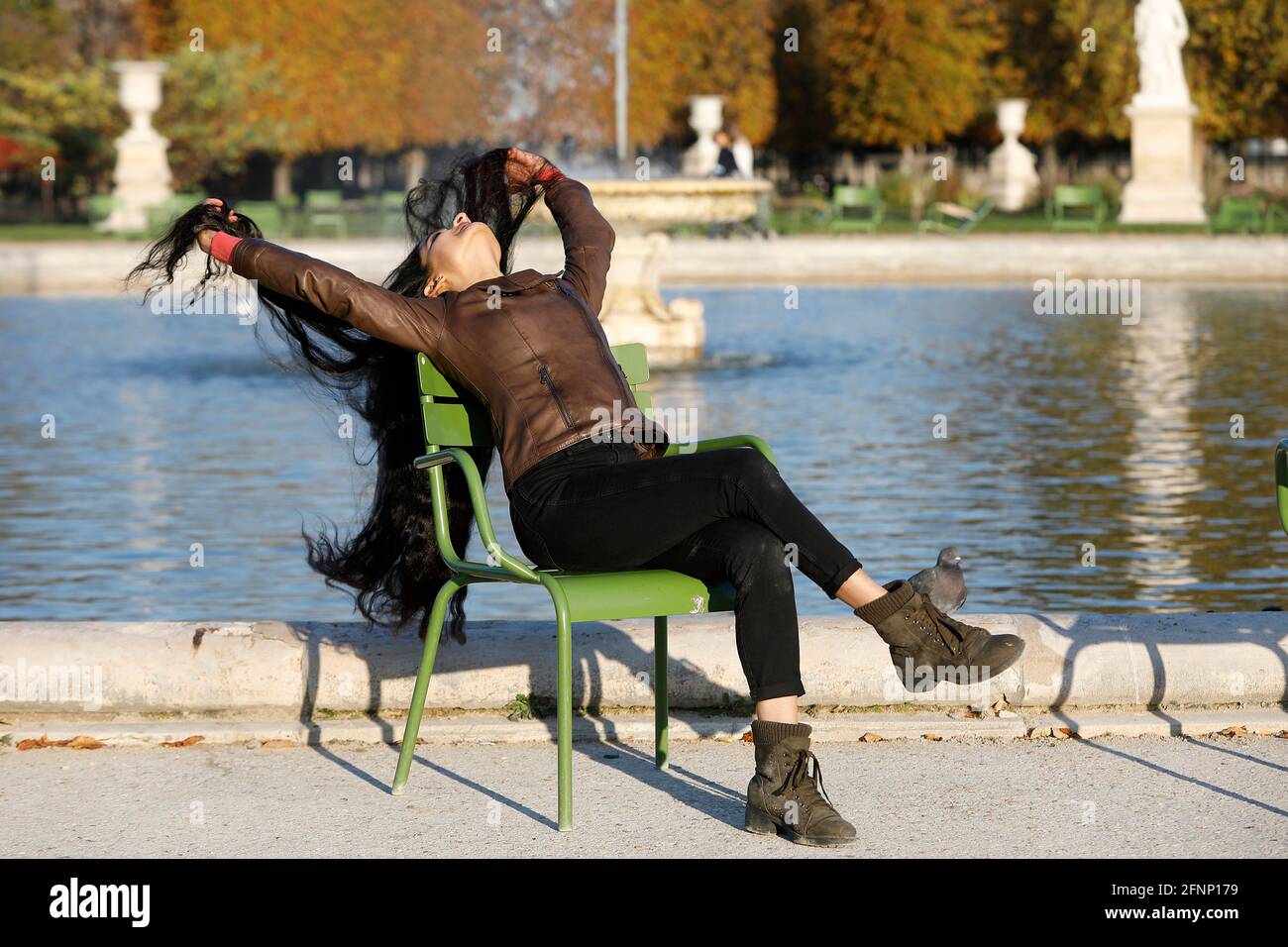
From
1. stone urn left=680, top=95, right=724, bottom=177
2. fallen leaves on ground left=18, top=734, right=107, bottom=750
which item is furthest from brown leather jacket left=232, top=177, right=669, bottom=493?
stone urn left=680, top=95, right=724, bottom=177

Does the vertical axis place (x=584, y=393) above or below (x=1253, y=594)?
above

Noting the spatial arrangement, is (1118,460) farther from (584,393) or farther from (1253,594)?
(584,393)

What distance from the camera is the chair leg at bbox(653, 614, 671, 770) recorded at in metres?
4.96

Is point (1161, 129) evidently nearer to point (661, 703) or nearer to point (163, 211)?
point (163, 211)

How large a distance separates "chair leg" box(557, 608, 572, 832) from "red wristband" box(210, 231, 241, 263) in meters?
1.21

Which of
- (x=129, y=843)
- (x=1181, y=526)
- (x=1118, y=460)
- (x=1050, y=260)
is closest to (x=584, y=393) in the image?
(x=129, y=843)

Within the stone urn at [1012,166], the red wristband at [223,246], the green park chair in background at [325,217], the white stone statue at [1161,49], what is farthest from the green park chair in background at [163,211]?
the red wristband at [223,246]

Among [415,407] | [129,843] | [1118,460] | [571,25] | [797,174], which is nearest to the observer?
Answer: [129,843]

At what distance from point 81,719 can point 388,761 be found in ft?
2.87

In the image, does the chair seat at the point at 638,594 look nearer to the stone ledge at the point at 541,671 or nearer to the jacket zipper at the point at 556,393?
the jacket zipper at the point at 556,393

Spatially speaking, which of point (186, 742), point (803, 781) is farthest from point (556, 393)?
point (186, 742)

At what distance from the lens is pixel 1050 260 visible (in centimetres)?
2630

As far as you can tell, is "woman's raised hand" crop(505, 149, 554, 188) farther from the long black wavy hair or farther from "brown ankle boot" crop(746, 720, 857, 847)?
"brown ankle boot" crop(746, 720, 857, 847)

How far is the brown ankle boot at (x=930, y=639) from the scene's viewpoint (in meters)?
4.55
